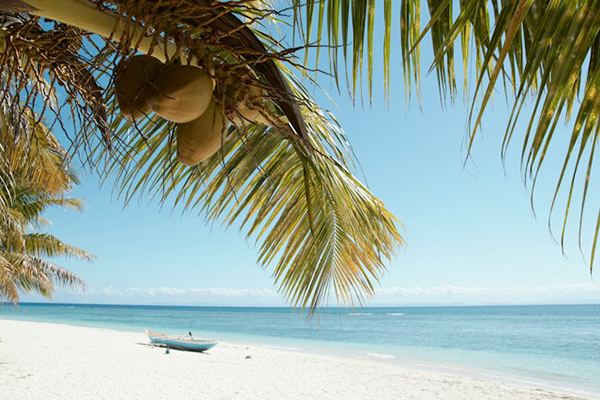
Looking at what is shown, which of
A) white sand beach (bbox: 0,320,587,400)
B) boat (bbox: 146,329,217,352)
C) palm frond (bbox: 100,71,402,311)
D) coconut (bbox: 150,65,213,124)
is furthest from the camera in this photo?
boat (bbox: 146,329,217,352)

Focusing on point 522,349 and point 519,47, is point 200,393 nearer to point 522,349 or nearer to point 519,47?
point 519,47

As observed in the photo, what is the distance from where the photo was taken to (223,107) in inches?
25.5

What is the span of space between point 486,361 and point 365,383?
12225 millimetres

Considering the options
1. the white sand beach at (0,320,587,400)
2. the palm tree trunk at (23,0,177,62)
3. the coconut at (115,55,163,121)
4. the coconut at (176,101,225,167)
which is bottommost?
the white sand beach at (0,320,587,400)

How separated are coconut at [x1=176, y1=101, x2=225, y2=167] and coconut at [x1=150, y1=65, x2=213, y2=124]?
42 millimetres

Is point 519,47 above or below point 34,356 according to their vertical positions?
above

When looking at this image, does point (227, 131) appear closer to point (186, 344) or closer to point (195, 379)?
point (195, 379)

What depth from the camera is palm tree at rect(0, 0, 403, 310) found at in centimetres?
67

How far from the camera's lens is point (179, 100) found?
0.57 metres

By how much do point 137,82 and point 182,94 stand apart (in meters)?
0.09

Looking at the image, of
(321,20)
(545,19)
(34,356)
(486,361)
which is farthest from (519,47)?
(486,361)

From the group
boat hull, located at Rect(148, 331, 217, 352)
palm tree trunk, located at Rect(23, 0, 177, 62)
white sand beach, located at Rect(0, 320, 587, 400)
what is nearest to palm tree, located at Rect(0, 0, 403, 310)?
palm tree trunk, located at Rect(23, 0, 177, 62)

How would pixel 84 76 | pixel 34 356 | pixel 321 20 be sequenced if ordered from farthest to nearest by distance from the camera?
pixel 34 356, pixel 321 20, pixel 84 76

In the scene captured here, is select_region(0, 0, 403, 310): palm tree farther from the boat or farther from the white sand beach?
the boat
